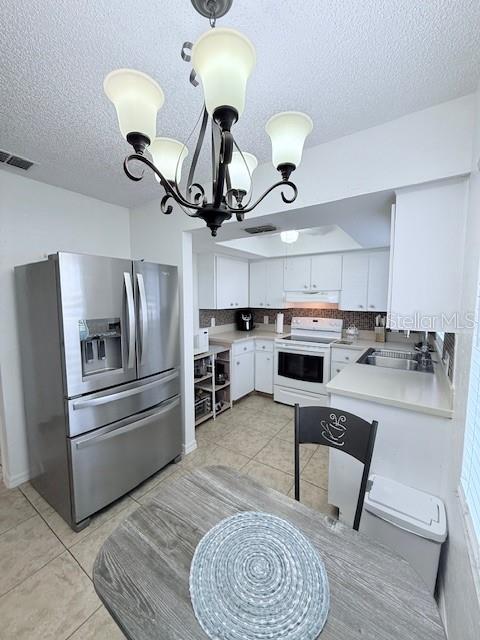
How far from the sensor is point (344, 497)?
1.75 metres

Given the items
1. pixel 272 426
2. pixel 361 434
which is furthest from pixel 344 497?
pixel 272 426

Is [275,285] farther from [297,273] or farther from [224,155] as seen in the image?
[224,155]

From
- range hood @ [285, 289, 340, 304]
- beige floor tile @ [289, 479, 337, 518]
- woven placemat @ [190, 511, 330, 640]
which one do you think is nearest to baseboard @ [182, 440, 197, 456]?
beige floor tile @ [289, 479, 337, 518]

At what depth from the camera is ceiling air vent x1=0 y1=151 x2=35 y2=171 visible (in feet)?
5.75

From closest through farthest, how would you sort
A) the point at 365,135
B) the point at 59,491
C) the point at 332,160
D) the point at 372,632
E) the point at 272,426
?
the point at 372,632 → the point at 365,135 → the point at 332,160 → the point at 59,491 → the point at 272,426

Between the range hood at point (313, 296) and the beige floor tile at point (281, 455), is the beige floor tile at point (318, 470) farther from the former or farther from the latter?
the range hood at point (313, 296)

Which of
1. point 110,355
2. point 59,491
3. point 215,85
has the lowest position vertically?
point 59,491

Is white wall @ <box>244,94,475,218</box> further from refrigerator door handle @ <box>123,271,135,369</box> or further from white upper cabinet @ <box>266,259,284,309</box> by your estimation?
white upper cabinet @ <box>266,259,284,309</box>

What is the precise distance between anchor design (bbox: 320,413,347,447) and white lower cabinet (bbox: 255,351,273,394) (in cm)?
252

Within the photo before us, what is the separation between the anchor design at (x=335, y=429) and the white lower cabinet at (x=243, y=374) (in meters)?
2.28

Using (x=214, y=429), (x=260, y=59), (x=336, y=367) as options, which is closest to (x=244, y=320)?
(x=336, y=367)

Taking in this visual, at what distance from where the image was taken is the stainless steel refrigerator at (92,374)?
1677 millimetres

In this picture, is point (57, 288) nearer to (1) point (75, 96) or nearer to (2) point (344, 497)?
(1) point (75, 96)

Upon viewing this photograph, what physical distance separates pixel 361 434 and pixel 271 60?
1691mm
